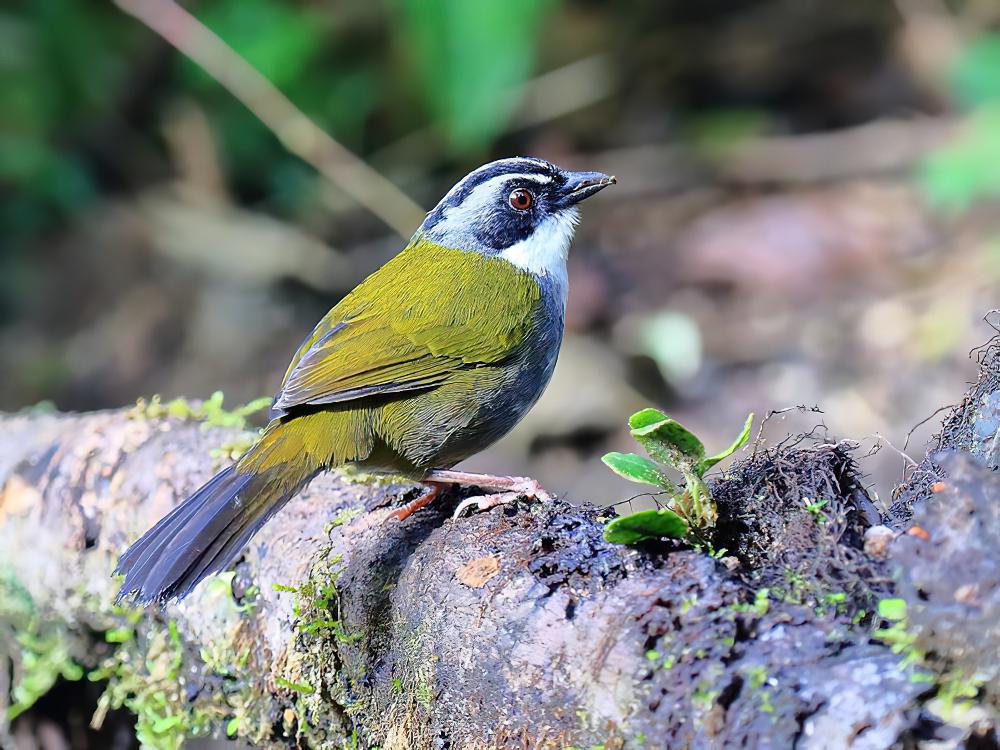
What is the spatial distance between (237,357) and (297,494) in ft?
12.2

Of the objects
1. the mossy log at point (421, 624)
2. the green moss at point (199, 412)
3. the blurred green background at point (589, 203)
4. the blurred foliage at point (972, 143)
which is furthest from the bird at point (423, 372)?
the blurred foliage at point (972, 143)

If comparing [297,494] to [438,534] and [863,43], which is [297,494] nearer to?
[438,534]

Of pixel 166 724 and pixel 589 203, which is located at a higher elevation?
pixel 589 203

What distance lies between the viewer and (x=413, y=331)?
3.08 meters

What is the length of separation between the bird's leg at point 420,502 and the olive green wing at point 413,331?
0.29 m

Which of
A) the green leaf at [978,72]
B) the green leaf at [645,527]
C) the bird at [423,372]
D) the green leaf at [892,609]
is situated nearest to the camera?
the green leaf at [892,609]

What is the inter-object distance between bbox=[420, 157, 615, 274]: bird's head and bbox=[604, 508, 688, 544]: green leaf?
1740mm

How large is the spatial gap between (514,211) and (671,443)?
173cm

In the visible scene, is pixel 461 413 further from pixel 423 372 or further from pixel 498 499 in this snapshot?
pixel 498 499

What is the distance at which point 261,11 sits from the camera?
6.37 metres

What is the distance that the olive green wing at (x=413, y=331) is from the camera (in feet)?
9.49

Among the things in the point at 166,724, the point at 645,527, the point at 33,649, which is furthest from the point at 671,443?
the point at 33,649

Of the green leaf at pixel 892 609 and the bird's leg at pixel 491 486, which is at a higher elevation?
the bird's leg at pixel 491 486

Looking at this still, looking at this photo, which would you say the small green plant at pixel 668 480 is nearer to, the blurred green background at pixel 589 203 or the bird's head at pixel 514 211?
the bird's head at pixel 514 211
